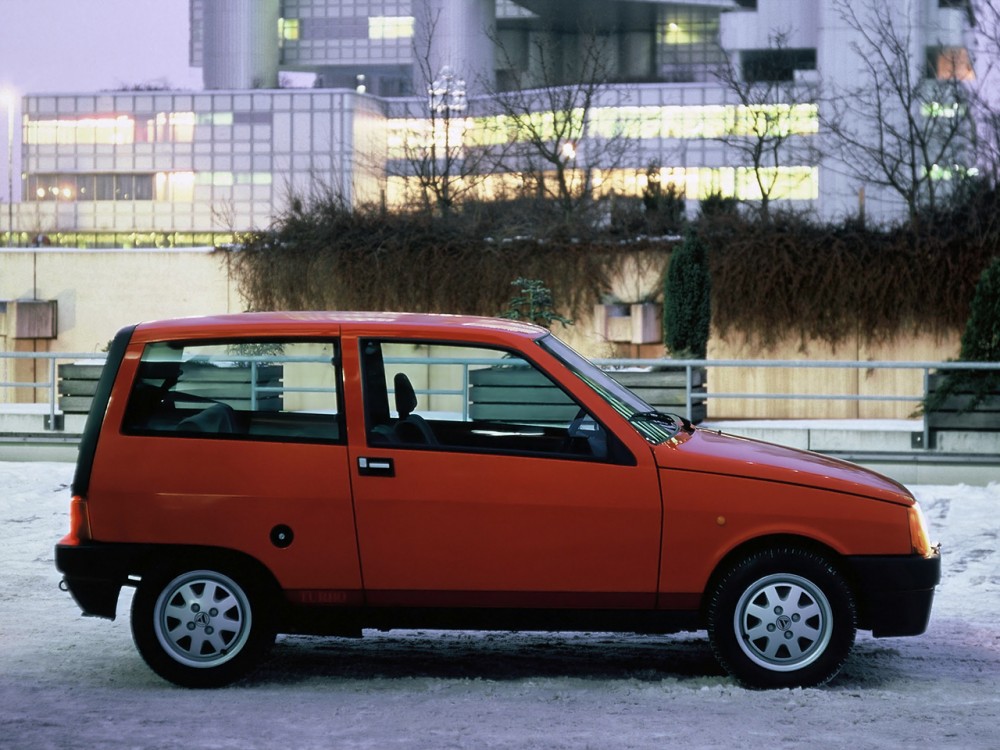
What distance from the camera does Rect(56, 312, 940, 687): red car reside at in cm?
704

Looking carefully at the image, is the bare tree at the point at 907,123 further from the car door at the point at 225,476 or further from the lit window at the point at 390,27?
the lit window at the point at 390,27

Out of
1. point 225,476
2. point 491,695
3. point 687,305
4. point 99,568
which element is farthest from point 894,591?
point 687,305

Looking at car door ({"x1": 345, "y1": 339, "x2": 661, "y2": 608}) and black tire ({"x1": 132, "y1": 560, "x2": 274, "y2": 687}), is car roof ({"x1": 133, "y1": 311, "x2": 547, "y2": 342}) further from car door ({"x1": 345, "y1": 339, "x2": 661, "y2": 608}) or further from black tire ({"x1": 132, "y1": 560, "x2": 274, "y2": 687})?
black tire ({"x1": 132, "y1": 560, "x2": 274, "y2": 687})

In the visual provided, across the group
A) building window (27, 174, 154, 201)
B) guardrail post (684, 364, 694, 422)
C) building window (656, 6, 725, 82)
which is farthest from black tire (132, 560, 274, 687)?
building window (27, 174, 154, 201)

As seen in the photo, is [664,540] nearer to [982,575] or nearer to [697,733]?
[697,733]

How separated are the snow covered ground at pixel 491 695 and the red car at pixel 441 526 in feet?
0.98

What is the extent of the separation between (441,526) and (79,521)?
5.45 ft

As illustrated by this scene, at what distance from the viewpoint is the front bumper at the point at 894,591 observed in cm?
707

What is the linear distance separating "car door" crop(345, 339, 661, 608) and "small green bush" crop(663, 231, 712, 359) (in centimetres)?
1361

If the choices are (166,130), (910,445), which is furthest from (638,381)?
(166,130)

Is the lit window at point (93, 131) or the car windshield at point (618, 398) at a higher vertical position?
the lit window at point (93, 131)

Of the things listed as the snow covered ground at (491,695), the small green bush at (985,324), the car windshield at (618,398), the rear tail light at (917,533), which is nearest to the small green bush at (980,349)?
the small green bush at (985,324)

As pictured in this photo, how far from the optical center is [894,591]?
709cm

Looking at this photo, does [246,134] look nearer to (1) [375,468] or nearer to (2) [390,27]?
(2) [390,27]
